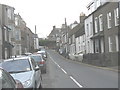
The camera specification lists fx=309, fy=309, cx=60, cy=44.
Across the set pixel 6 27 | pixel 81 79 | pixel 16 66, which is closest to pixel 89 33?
pixel 6 27

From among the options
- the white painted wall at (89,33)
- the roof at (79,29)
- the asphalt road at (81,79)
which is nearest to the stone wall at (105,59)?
the asphalt road at (81,79)

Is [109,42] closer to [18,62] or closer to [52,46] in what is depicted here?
[18,62]

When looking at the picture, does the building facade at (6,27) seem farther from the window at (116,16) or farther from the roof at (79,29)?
the window at (116,16)

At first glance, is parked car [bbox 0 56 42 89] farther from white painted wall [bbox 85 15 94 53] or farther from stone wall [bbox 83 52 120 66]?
white painted wall [bbox 85 15 94 53]

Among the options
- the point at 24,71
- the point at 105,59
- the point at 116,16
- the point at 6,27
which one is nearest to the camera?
the point at 24,71

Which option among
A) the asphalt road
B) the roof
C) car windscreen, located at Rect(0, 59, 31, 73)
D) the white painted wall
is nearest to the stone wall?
the asphalt road

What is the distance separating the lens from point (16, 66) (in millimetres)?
12312

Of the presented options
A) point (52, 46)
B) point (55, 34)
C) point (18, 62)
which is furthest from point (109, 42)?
point (55, 34)

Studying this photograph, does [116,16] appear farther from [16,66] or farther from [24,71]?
[24,71]

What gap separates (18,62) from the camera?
12.6 meters

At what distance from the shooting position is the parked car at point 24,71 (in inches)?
408

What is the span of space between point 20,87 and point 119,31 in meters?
25.9

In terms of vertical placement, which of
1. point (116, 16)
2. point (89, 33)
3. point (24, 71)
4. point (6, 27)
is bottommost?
point (24, 71)

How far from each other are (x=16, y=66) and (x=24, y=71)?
32.0 inches
